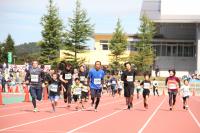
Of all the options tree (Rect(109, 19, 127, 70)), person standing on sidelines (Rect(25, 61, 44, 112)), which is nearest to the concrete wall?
tree (Rect(109, 19, 127, 70))

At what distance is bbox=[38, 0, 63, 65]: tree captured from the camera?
67938 millimetres

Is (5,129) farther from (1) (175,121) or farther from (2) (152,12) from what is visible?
(2) (152,12)

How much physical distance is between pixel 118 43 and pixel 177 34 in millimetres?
21114

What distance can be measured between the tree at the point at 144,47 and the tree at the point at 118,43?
79.1 inches

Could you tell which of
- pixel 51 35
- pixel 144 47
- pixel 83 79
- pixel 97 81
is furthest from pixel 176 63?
pixel 97 81

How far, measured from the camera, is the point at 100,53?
327ft

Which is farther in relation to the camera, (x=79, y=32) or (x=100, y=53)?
(x=100, y=53)

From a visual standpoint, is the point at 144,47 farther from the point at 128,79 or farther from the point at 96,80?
the point at 96,80

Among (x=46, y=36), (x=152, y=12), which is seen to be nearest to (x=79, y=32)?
(x=46, y=36)

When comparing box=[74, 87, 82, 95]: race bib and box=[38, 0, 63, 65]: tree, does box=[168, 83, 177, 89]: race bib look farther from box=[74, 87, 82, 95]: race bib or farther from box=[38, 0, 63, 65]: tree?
box=[38, 0, 63, 65]: tree

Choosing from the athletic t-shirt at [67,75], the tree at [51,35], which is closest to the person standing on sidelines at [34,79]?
the athletic t-shirt at [67,75]

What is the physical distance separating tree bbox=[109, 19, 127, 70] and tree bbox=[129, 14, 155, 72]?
2.01m

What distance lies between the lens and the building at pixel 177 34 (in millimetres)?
90688

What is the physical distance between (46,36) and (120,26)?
15067 mm
